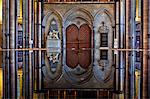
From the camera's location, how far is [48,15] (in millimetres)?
37656

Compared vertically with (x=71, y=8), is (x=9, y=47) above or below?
below

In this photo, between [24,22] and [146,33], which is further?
[24,22]

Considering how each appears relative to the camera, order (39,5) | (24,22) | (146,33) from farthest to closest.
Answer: (39,5), (24,22), (146,33)

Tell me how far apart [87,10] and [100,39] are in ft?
10.6

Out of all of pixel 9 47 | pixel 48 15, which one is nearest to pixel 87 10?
pixel 48 15

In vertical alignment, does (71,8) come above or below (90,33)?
above

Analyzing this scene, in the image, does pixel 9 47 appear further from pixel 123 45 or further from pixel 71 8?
pixel 71 8

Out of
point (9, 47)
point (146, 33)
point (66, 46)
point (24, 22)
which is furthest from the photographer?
point (66, 46)

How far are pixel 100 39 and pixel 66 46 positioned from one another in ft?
12.5

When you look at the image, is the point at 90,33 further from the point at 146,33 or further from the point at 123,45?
the point at 146,33

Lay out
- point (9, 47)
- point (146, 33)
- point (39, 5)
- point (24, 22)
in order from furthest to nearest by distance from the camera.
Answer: point (39, 5)
point (24, 22)
point (9, 47)
point (146, 33)

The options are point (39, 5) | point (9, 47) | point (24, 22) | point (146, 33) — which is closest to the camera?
point (146, 33)

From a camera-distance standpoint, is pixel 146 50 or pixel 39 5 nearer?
pixel 146 50

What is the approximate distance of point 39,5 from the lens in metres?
36.6
